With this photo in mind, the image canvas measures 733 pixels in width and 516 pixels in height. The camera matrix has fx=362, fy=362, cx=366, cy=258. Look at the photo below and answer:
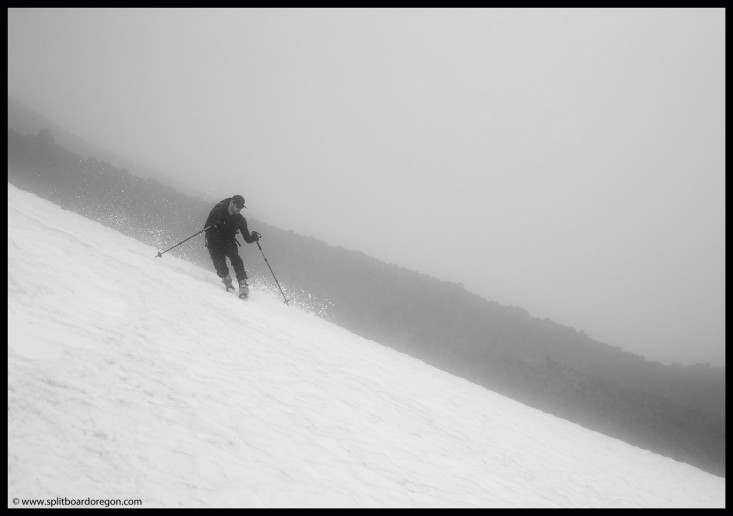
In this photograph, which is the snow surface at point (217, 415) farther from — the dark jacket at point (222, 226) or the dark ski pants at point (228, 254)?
the dark jacket at point (222, 226)

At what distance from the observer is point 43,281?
575cm

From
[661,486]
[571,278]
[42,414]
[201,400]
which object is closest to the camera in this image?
[42,414]

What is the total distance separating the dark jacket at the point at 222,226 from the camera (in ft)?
36.3

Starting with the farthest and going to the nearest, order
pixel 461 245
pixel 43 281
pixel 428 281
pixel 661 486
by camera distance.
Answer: pixel 461 245 < pixel 428 281 < pixel 661 486 < pixel 43 281

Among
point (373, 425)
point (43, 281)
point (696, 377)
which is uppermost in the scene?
point (43, 281)

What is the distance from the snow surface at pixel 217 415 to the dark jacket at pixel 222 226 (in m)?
1.49

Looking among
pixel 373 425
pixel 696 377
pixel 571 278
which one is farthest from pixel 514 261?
pixel 373 425

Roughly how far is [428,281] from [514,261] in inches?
6147

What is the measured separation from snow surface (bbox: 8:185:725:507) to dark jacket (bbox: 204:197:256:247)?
4.88ft

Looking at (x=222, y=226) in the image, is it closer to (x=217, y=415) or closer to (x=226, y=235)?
(x=226, y=235)

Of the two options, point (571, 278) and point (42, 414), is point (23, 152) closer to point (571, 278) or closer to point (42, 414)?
point (42, 414)

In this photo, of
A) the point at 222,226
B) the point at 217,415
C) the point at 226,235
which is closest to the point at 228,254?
the point at 226,235

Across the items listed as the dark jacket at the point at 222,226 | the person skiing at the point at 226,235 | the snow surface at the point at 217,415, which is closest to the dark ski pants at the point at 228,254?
the person skiing at the point at 226,235

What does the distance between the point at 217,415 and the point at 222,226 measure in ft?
25.5
